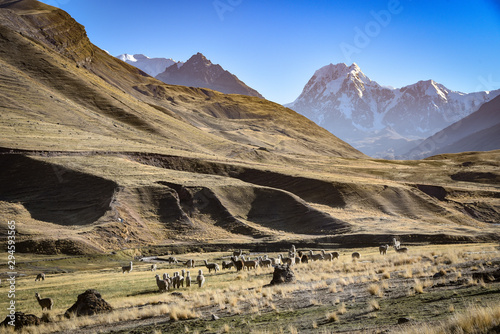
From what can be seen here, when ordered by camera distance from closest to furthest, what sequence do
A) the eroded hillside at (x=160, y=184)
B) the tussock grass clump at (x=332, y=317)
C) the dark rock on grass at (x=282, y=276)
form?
the tussock grass clump at (x=332, y=317) < the dark rock on grass at (x=282, y=276) < the eroded hillside at (x=160, y=184)

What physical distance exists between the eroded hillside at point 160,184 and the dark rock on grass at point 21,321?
34256mm

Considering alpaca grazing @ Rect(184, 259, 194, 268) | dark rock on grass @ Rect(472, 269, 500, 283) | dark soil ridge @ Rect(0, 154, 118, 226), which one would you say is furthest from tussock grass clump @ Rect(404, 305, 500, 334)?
dark soil ridge @ Rect(0, 154, 118, 226)

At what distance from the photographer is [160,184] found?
74.4 meters

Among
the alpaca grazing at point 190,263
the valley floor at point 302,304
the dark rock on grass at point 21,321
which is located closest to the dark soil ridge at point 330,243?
the alpaca grazing at point 190,263

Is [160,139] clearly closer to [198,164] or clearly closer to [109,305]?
[198,164]

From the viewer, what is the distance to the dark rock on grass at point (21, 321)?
1770cm

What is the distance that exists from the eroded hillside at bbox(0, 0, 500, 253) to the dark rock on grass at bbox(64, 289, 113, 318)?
33021mm

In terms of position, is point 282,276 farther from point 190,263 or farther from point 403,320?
point 190,263

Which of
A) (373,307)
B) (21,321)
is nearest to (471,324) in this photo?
(373,307)

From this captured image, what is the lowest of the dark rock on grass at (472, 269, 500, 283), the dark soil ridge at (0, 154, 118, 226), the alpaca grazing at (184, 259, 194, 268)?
the alpaca grazing at (184, 259, 194, 268)

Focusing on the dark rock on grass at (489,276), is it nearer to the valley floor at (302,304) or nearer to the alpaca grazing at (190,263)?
the valley floor at (302,304)

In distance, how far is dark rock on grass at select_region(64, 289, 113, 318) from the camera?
19.9 meters

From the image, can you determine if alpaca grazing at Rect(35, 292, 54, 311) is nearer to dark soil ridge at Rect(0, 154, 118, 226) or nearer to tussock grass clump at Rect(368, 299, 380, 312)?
tussock grass clump at Rect(368, 299, 380, 312)

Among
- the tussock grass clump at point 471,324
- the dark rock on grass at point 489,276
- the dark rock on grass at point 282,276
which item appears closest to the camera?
the tussock grass clump at point 471,324
